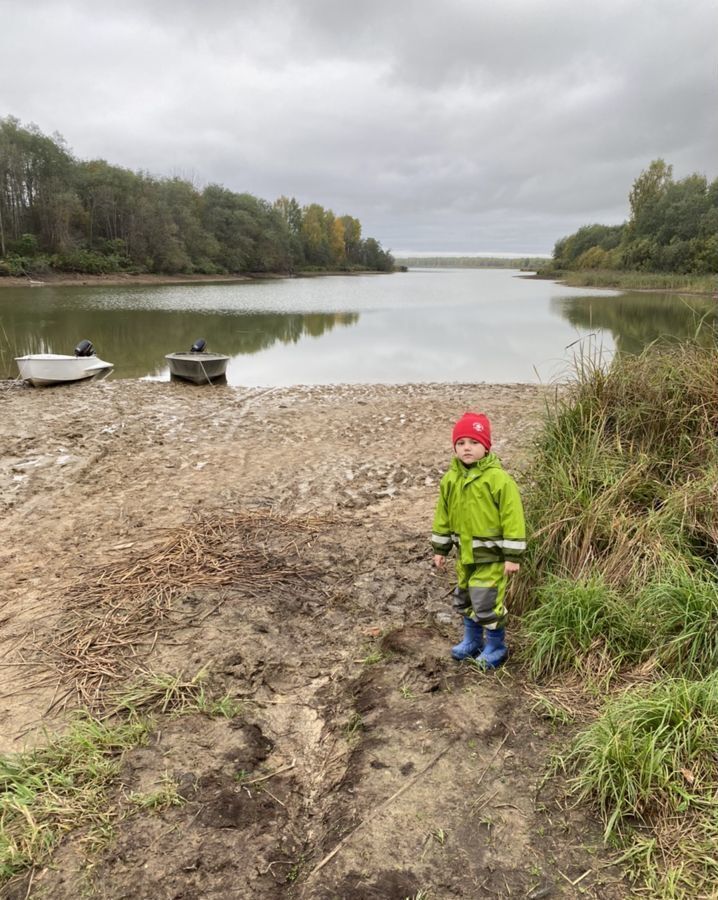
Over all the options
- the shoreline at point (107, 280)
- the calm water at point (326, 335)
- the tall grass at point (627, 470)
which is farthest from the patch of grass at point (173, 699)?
the shoreline at point (107, 280)

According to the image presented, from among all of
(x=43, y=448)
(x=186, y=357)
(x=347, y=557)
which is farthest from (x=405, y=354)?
(x=347, y=557)

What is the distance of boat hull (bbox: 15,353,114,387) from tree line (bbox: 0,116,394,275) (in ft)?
136

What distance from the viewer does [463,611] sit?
10.8 ft

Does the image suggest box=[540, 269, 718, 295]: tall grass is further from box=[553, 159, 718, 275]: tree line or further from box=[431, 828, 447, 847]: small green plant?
box=[431, 828, 447, 847]: small green plant

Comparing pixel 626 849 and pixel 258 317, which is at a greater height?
pixel 258 317

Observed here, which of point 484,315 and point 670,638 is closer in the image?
point 670,638

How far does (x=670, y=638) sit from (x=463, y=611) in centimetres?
108

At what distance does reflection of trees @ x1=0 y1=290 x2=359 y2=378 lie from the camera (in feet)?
55.1

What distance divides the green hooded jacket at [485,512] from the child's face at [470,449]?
60mm

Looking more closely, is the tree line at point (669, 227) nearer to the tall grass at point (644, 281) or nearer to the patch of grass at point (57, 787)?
the tall grass at point (644, 281)

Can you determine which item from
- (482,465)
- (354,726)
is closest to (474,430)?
(482,465)

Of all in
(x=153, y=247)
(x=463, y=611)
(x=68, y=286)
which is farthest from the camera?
(x=153, y=247)

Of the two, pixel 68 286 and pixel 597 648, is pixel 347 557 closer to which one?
pixel 597 648

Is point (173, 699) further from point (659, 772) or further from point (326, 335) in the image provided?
point (326, 335)
